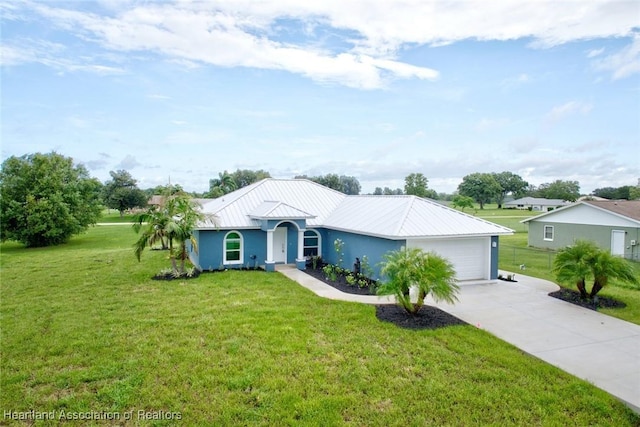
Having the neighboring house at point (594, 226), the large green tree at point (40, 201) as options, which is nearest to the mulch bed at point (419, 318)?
the neighboring house at point (594, 226)

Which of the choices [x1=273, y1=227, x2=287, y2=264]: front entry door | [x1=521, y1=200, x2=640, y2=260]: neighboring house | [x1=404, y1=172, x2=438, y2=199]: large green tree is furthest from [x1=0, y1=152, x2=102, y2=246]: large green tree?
[x1=404, y1=172, x2=438, y2=199]: large green tree

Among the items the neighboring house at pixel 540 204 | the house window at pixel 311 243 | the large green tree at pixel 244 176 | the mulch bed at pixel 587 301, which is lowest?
the mulch bed at pixel 587 301

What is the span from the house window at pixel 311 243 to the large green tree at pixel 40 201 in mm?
22245

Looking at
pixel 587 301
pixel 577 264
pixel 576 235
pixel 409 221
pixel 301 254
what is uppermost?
pixel 409 221

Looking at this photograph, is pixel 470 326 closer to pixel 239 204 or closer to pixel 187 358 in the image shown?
pixel 187 358

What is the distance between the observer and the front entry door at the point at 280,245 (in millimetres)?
17484

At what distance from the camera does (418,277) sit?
8.95m

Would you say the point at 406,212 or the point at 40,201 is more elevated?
the point at 40,201

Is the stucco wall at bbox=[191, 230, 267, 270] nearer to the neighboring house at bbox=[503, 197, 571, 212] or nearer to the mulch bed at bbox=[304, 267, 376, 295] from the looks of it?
the mulch bed at bbox=[304, 267, 376, 295]

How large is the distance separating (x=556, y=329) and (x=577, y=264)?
10.5 ft

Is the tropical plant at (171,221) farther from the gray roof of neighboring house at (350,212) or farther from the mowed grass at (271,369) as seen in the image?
the mowed grass at (271,369)

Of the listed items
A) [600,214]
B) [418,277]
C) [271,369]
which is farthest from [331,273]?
[600,214]

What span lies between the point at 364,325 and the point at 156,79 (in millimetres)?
13896

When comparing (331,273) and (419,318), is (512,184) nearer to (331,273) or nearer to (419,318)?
(331,273)
